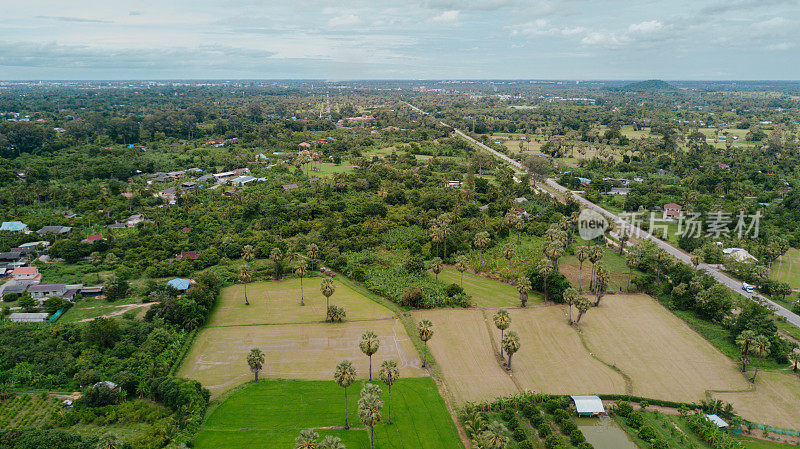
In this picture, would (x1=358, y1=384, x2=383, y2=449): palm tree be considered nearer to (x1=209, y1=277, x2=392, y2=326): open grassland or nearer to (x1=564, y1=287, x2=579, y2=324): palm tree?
(x1=209, y1=277, x2=392, y2=326): open grassland

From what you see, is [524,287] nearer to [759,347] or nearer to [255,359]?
[759,347]

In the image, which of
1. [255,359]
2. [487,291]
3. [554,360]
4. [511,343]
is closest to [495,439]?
[511,343]

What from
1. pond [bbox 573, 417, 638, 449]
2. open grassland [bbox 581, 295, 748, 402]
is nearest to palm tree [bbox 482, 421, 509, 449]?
pond [bbox 573, 417, 638, 449]

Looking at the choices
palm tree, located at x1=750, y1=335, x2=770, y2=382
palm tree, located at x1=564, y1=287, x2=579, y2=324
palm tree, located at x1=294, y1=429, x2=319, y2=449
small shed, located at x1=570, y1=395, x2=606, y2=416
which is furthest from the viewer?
palm tree, located at x1=564, y1=287, x2=579, y2=324

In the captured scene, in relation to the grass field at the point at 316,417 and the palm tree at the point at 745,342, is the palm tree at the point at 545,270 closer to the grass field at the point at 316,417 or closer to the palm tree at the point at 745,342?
the palm tree at the point at 745,342

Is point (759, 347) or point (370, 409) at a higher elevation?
point (370, 409)

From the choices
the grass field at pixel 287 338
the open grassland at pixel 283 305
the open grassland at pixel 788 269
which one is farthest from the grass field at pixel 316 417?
the open grassland at pixel 788 269
